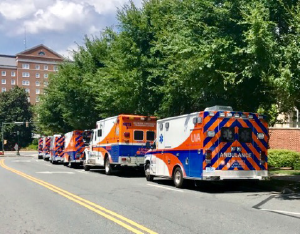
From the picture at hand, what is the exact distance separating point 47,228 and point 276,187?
9009mm

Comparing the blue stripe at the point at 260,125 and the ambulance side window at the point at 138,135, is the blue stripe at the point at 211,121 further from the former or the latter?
the ambulance side window at the point at 138,135

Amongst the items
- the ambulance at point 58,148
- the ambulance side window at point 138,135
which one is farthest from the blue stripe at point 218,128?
the ambulance at point 58,148

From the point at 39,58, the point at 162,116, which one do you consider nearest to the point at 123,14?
the point at 162,116

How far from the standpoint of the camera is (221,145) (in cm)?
1425

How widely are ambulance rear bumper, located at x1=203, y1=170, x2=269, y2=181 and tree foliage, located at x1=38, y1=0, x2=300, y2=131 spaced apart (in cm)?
264

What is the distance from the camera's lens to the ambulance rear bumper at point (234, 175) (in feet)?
46.1

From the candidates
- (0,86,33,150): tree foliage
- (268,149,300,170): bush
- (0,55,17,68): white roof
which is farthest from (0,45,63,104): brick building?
(268,149,300,170): bush

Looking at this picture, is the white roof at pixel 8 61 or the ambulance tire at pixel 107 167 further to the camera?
the white roof at pixel 8 61

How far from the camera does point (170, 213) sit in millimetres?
9727

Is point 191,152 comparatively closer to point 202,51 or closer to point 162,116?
point 202,51

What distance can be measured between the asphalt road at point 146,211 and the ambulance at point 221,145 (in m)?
0.72

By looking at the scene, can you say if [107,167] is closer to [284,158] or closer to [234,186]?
[234,186]

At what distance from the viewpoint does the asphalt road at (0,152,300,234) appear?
8.16 m

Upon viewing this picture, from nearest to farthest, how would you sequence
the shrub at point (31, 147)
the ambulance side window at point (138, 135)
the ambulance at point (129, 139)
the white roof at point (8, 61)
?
the ambulance at point (129, 139) < the ambulance side window at point (138, 135) < the shrub at point (31, 147) < the white roof at point (8, 61)
